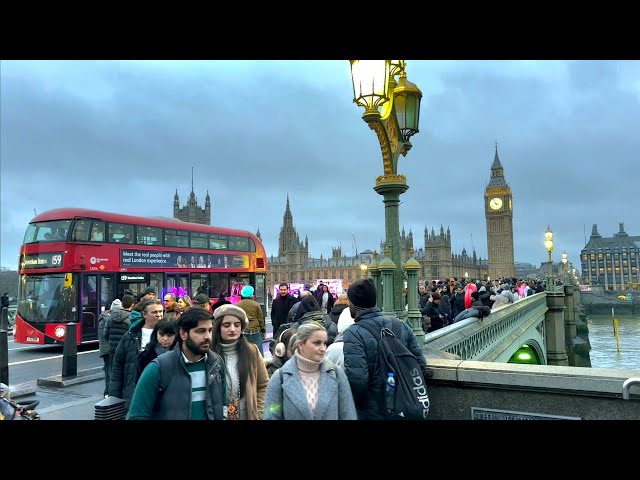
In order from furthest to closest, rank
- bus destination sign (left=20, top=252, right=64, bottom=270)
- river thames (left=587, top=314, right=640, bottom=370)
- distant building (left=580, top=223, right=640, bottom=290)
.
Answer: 1. distant building (left=580, top=223, right=640, bottom=290)
2. river thames (left=587, top=314, right=640, bottom=370)
3. bus destination sign (left=20, top=252, right=64, bottom=270)

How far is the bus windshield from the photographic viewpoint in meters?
13.5

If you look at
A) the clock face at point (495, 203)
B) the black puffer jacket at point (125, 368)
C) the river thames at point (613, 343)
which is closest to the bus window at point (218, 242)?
the black puffer jacket at point (125, 368)

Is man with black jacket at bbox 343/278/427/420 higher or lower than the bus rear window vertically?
lower

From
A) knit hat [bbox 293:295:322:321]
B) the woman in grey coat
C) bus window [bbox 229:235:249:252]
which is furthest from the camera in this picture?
bus window [bbox 229:235:249:252]

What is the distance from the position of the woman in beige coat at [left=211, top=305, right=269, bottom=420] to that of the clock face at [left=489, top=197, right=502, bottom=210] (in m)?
132

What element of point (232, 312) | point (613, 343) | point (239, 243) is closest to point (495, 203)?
point (613, 343)

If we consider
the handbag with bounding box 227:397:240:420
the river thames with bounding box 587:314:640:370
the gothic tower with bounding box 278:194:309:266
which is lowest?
the river thames with bounding box 587:314:640:370

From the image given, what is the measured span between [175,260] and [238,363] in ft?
47.6

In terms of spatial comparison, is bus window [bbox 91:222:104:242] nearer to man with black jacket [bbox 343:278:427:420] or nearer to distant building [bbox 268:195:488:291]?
man with black jacket [bbox 343:278:427:420]

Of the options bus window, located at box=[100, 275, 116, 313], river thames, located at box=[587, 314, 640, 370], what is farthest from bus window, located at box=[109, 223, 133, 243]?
river thames, located at box=[587, 314, 640, 370]

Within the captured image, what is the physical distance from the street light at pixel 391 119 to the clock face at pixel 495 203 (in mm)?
128962
